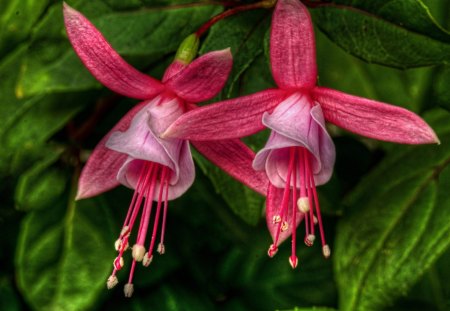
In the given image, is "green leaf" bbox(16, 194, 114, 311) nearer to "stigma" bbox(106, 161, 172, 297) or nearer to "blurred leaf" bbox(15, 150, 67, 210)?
"blurred leaf" bbox(15, 150, 67, 210)

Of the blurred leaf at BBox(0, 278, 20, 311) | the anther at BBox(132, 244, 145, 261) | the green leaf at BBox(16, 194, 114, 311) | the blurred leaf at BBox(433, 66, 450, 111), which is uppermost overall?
the blurred leaf at BBox(433, 66, 450, 111)

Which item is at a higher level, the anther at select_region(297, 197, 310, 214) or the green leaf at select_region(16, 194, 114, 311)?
the anther at select_region(297, 197, 310, 214)

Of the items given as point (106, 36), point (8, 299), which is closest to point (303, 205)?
point (106, 36)

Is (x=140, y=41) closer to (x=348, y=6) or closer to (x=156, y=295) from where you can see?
(x=348, y=6)

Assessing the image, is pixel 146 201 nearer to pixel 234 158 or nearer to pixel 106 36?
pixel 234 158

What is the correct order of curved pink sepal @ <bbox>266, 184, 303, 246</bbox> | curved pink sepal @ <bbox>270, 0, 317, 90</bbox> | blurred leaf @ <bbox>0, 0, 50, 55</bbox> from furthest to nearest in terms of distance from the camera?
blurred leaf @ <bbox>0, 0, 50, 55</bbox>, curved pink sepal @ <bbox>266, 184, 303, 246</bbox>, curved pink sepal @ <bbox>270, 0, 317, 90</bbox>

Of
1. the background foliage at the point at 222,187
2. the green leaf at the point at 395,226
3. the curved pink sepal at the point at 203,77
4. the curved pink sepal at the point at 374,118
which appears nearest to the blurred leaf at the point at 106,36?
the background foliage at the point at 222,187

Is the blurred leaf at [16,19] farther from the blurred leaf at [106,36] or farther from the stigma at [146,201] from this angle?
the stigma at [146,201]

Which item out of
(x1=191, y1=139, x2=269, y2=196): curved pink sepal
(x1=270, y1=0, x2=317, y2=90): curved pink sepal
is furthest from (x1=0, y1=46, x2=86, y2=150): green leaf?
(x1=270, y1=0, x2=317, y2=90): curved pink sepal
